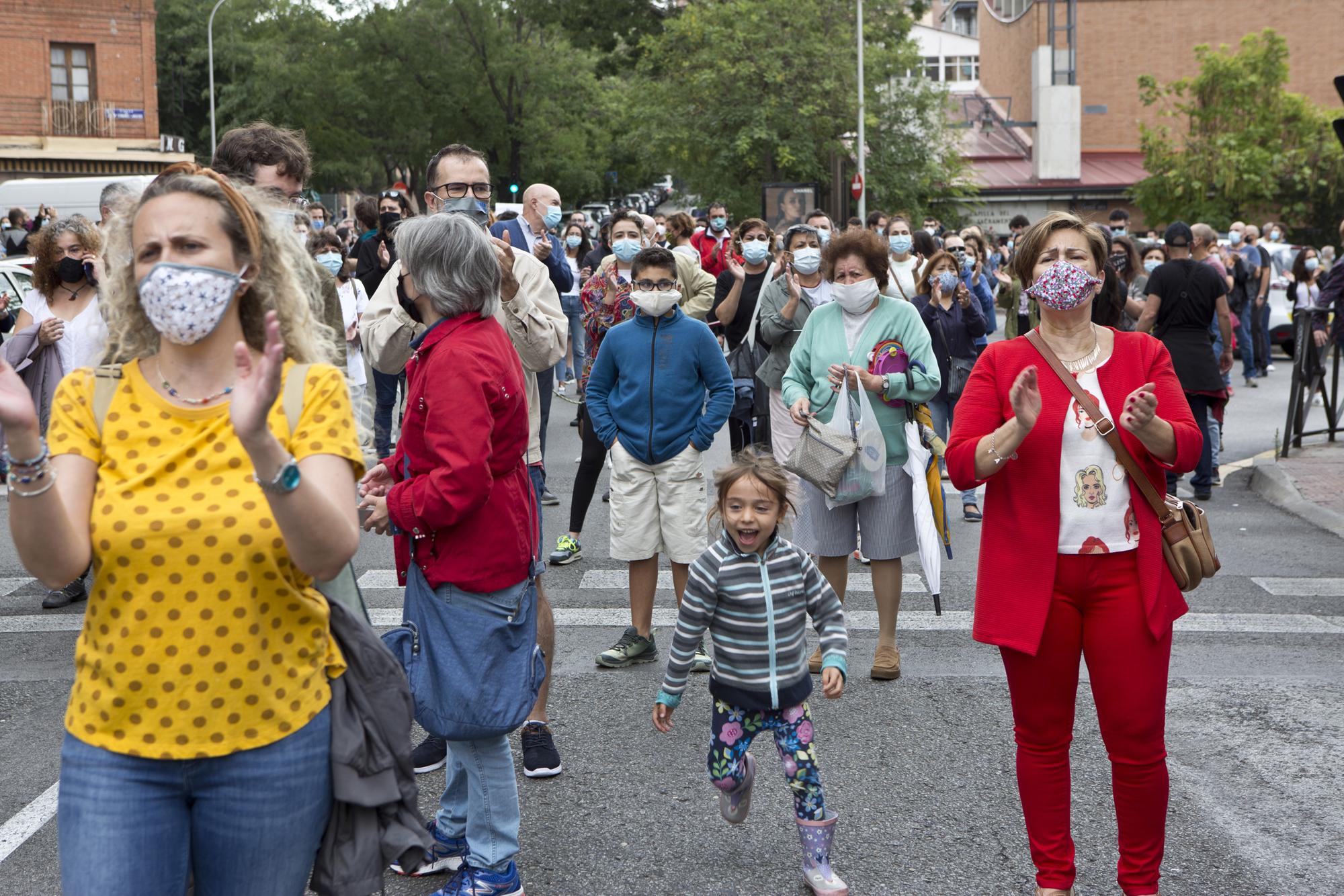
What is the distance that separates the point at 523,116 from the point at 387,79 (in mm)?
4273

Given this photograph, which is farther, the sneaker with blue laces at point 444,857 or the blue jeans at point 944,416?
the blue jeans at point 944,416

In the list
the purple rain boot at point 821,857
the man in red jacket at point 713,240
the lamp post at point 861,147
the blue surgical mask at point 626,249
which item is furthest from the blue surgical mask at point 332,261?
the lamp post at point 861,147

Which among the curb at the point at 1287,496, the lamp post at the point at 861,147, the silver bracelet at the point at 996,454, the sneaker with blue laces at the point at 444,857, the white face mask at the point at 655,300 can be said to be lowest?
the sneaker with blue laces at the point at 444,857

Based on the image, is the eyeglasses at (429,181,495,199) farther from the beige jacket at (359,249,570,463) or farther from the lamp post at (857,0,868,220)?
the lamp post at (857,0,868,220)

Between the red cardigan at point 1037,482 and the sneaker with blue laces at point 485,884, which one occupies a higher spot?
the red cardigan at point 1037,482

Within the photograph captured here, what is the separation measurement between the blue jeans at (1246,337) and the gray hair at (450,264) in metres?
16.1

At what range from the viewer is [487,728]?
3.87 metres

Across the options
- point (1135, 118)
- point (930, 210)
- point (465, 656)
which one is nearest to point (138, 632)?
point (465, 656)

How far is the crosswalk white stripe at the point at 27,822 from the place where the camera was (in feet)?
14.8

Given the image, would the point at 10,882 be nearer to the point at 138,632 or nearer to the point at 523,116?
the point at 138,632

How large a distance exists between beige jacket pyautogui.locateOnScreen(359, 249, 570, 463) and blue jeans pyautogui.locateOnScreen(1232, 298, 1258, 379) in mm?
14724

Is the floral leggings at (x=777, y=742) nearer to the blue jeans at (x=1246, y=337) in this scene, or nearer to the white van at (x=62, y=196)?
the blue jeans at (x=1246, y=337)

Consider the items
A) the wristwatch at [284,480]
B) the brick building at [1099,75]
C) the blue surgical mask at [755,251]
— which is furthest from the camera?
the brick building at [1099,75]

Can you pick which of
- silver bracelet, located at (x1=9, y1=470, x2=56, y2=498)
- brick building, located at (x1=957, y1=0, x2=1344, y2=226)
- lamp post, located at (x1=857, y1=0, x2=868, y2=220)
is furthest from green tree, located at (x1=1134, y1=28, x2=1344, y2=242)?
silver bracelet, located at (x1=9, y1=470, x2=56, y2=498)
